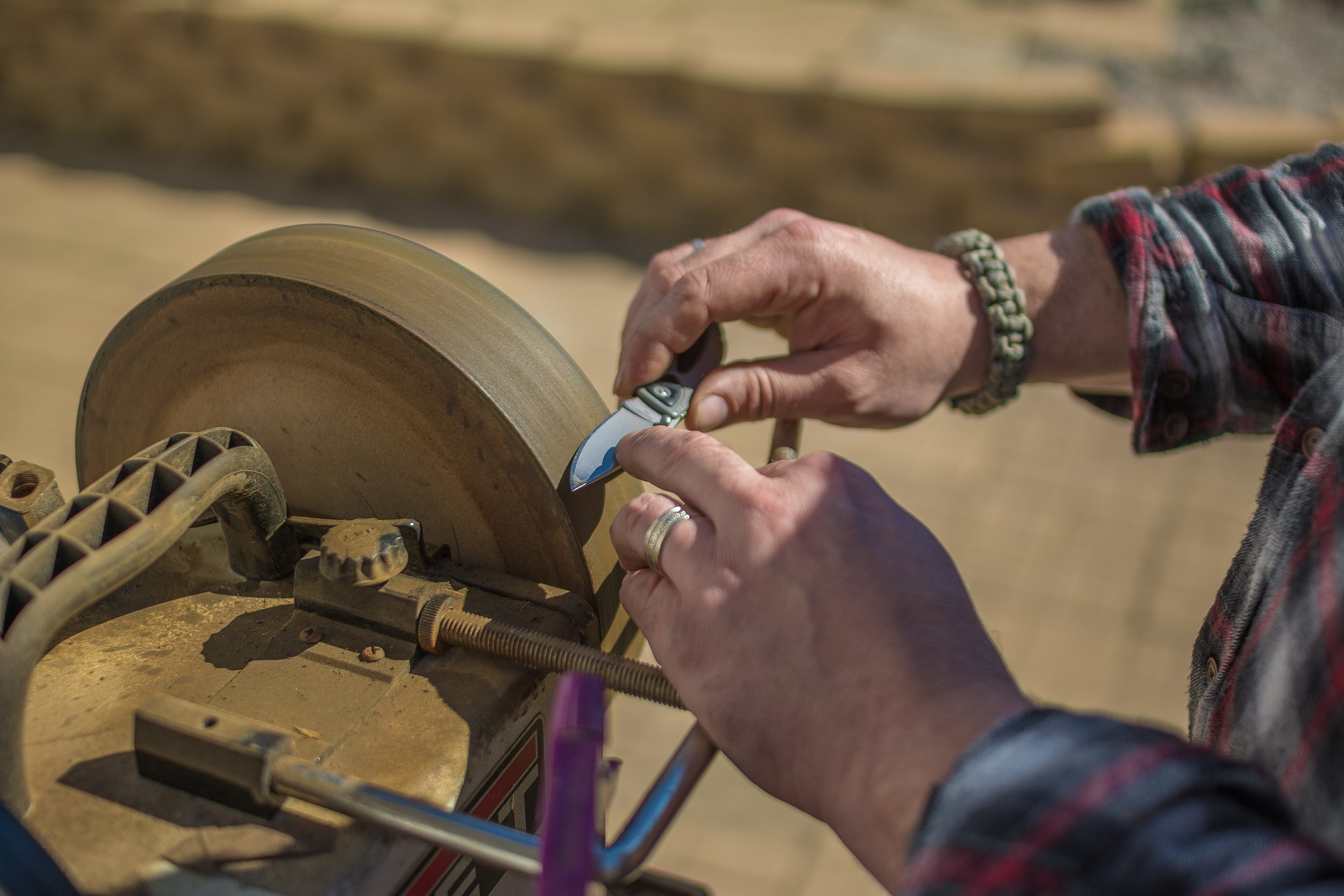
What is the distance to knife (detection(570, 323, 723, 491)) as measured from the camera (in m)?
0.80

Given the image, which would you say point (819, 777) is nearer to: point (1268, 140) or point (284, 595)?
point (284, 595)

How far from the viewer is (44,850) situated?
559mm

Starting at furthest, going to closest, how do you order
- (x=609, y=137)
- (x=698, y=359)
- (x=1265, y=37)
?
(x=1265, y=37), (x=609, y=137), (x=698, y=359)

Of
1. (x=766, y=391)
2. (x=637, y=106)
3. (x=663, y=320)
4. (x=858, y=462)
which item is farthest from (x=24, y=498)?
(x=637, y=106)

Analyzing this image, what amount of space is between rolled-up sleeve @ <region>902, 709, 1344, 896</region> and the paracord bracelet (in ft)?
2.05

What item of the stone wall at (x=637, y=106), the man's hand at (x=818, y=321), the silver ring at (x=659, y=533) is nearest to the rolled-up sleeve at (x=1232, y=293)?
the man's hand at (x=818, y=321)

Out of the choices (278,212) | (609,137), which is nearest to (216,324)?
(609,137)

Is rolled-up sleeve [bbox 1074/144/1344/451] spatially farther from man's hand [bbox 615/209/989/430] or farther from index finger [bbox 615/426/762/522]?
index finger [bbox 615/426/762/522]

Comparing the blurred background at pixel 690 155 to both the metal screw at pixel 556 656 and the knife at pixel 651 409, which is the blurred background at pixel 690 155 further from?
the metal screw at pixel 556 656

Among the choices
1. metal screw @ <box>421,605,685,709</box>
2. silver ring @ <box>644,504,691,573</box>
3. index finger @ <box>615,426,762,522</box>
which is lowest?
metal screw @ <box>421,605,685,709</box>

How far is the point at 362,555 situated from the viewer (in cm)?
70

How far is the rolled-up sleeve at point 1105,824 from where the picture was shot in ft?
1.48


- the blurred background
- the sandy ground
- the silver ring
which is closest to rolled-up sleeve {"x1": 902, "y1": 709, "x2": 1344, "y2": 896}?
the silver ring

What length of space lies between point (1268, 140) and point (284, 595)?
2730 millimetres
